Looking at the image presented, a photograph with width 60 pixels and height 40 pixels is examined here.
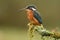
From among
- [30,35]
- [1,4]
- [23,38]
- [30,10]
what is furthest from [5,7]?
[30,35]

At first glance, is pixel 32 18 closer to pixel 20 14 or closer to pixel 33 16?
pixel 33 16

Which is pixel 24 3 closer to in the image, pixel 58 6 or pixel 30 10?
pixel 58 6

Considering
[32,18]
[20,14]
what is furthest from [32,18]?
[20,14]

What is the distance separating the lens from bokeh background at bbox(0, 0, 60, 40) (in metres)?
10.1

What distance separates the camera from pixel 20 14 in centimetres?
1121

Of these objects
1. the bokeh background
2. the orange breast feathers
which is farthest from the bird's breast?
the bokeh background

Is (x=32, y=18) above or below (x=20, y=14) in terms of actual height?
below

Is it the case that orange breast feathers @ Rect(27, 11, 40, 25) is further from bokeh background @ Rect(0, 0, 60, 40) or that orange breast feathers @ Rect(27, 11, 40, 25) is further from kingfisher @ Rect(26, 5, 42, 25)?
bokeh background @ Rect(0, 0, 60, 40)

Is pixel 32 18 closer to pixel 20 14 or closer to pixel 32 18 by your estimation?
pixel 32 18

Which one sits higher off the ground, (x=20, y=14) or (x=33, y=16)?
(x=20, y=14)

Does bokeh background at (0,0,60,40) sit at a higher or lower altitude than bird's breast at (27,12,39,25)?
higher

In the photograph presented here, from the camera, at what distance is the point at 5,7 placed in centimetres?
1159

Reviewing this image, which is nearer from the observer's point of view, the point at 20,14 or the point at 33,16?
the point at 33,16

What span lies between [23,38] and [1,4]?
3118 millimetres
